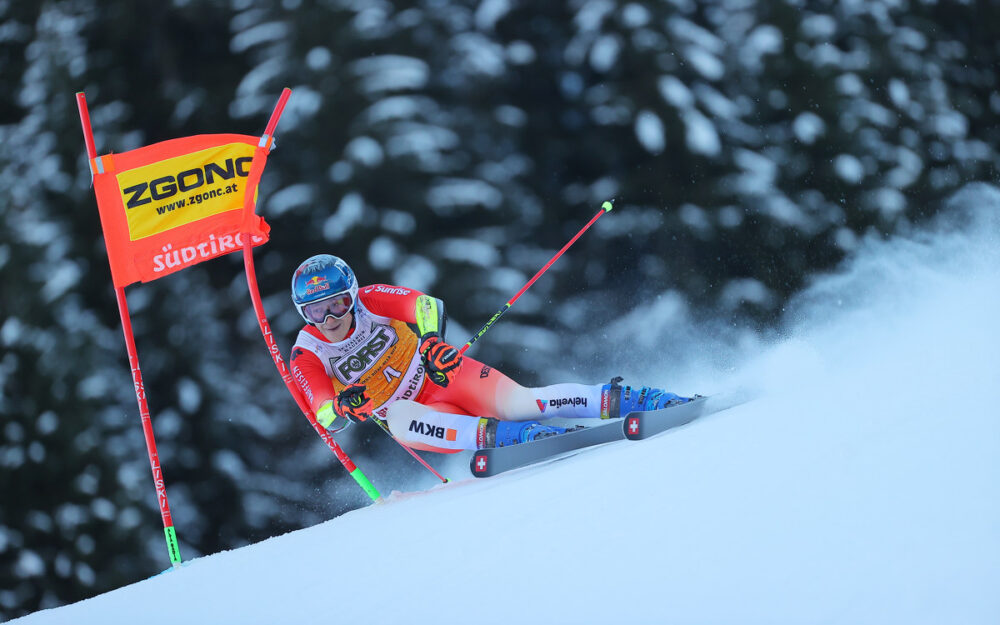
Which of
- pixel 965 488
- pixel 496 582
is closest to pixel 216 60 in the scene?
pixel 496 582

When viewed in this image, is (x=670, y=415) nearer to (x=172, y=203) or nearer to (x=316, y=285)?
(x=316, y=285)

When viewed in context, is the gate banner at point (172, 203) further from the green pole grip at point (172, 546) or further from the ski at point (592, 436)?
the ski at point (592, 436)

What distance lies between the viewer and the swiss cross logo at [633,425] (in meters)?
3.20

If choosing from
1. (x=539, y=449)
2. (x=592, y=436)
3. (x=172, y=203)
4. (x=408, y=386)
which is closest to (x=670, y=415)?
(x=592, y=436)

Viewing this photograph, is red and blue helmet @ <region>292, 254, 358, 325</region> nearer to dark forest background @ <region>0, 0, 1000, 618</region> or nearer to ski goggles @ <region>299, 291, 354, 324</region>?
ski goggles @ <region>299, 291, 354, 324</region>

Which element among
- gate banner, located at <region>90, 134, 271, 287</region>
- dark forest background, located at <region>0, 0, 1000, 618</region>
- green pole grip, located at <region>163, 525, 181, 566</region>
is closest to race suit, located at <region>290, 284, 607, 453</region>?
gate banner, located at <region>90, 134, 271, 287</region>

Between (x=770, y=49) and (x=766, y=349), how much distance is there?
5.55 ft

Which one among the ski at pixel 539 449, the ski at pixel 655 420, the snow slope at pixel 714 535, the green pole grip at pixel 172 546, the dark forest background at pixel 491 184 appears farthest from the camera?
the dark forest background at pixel 491 184

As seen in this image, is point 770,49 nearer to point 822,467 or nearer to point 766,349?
point 766,349

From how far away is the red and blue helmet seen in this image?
3510 millimetres

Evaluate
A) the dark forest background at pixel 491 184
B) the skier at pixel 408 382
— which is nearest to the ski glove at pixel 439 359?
the skier at pixel 408 382

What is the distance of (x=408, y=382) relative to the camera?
3.71 meters

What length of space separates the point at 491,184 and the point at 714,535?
3345mm

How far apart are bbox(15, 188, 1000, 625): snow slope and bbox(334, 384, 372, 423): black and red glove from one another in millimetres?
387
